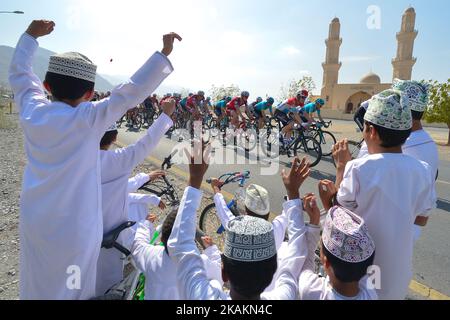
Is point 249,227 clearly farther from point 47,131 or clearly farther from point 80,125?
point 47,131

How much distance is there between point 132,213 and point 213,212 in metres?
1.62

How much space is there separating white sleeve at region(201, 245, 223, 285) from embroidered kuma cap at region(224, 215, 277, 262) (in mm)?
560

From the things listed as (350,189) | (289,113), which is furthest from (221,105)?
(350,189)

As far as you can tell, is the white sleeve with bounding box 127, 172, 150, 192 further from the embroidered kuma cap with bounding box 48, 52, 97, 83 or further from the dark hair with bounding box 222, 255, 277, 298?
the dark hair with bounding box 222, 255, 277, 298

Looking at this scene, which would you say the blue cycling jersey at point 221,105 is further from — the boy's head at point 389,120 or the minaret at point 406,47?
the minaret at point 406,47

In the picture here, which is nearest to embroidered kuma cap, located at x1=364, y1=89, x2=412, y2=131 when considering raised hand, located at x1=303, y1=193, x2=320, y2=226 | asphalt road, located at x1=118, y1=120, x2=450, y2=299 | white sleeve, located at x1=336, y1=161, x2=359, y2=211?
white sleeve, located at x1=336, y1=161, x2=359, y2=211

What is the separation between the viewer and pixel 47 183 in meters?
1.53

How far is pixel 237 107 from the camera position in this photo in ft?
46.0

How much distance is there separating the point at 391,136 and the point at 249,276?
1080mm

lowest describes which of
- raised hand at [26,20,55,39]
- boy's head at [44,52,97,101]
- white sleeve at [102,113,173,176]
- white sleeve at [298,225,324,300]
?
white sleeve at [298,225,324,300]

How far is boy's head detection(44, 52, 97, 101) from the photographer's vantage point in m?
1.60

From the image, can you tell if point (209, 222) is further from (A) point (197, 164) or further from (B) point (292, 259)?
(A) point (197, 164)

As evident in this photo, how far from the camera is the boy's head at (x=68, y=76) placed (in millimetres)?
1602
